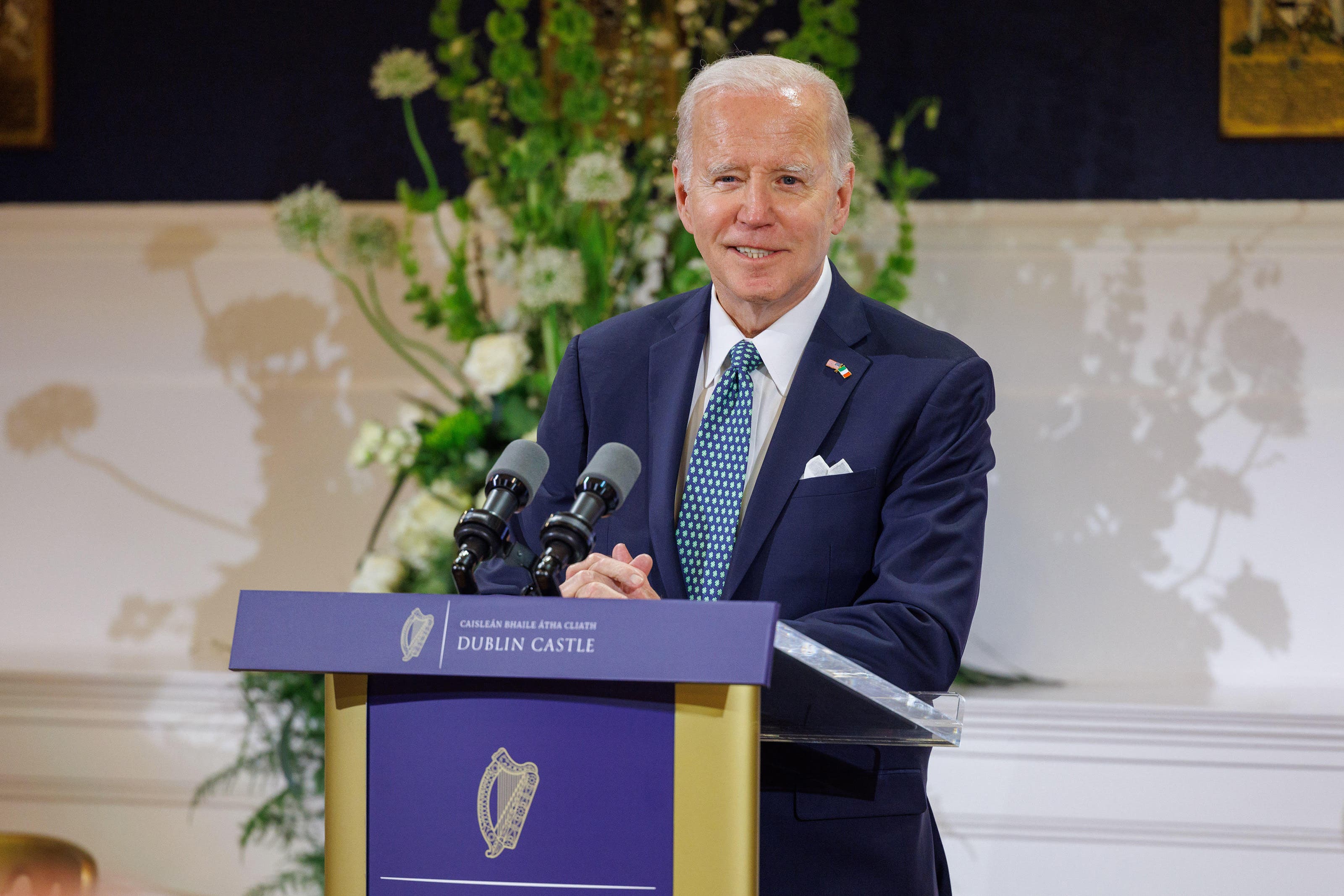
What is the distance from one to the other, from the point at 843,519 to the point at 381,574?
131 centimetres

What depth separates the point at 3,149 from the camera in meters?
3.41

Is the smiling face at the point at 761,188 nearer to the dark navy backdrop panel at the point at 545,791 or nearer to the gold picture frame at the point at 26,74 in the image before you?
the dark navy backdrop panel at the point at 545,791

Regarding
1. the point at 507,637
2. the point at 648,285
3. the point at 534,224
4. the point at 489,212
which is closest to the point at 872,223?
the point at 648,285

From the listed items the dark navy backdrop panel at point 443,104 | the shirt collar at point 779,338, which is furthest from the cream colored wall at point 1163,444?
the shirt collar at point 779,338

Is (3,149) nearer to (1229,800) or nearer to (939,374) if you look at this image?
(939,374)

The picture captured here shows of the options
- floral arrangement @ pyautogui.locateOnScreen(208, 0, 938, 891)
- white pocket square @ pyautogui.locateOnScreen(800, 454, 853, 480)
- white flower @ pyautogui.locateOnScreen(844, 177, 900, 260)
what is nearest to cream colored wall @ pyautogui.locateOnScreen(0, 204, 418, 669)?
floral arrangement @ pyautogui.locateOnScreen(208, 0, 938, 891)

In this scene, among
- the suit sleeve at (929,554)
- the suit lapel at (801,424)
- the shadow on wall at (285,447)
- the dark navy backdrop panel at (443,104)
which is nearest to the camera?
the suit sleeve at (929,554)

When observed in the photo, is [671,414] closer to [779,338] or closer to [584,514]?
[779,338]

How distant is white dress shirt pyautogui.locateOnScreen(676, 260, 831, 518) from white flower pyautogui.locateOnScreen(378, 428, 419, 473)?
3.60 feet

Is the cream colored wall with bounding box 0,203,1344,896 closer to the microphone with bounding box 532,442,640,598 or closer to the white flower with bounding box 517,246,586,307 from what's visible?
the white flower with bounding box 517,246,586,307

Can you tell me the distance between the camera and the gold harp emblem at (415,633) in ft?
3.41

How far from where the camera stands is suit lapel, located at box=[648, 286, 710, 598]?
5.05ft

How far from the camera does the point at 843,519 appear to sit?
4.97 ft

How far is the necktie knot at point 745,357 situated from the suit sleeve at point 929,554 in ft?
0.72
